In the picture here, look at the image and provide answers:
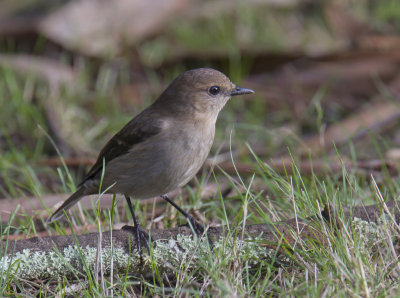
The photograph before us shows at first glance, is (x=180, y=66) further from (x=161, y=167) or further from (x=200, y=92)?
(x=161, y=167)

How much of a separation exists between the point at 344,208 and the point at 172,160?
119 centimetres

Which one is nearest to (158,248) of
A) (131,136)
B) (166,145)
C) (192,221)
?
(192,221)

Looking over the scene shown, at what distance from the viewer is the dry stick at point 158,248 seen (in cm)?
347

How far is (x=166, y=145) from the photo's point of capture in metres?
4.35

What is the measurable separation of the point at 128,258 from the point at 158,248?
195mm

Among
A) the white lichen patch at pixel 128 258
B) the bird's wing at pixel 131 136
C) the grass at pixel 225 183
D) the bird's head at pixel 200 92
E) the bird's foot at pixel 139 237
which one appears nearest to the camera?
the grass at pixel 225 183

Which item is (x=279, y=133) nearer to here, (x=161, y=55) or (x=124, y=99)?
(x=124, y=99)

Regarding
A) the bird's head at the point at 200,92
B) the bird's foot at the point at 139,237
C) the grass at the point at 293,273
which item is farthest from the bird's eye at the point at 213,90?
the bird's foot at the point at 139,237

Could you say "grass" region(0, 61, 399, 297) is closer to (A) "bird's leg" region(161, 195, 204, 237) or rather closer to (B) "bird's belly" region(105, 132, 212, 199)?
(A) "bird's leg" region(161, 195, 204, 237)

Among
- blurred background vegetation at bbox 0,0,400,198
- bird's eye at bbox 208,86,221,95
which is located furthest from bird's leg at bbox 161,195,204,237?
blurred background vegetation at bbox 0,0,400,198

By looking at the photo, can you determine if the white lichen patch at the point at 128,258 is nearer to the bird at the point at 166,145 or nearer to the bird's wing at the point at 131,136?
the bird at the point at 166,145

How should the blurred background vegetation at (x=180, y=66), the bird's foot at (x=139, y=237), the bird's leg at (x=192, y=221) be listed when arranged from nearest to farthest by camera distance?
the bird's foot at (x=139, y=237)
the bird's leg at (x=192, y=221)
the blurred background vegetation at (x=180, y=66)

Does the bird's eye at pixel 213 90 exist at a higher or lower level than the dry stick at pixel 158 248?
higher

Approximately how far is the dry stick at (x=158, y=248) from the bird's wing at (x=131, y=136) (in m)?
1.01
